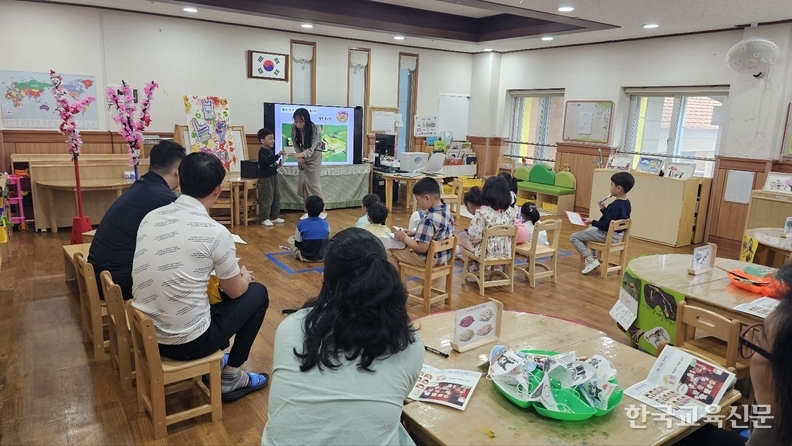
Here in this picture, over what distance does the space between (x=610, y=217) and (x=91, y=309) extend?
4198mm

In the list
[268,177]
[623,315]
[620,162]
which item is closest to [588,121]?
[620,162]

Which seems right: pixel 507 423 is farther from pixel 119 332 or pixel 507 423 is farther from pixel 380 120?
pixel 380 120

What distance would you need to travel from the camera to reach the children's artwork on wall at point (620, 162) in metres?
7.04

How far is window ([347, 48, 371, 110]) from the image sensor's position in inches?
321

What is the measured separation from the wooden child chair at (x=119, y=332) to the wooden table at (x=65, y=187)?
10.9 ft

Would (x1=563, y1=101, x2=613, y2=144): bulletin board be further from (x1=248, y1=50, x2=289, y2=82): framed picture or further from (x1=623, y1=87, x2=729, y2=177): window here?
(x1=248, y1=50, x2=289, y2=82): framed picture

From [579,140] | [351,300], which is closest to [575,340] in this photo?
[351,300]

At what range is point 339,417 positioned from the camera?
1.25 m

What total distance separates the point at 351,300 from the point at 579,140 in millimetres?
7354

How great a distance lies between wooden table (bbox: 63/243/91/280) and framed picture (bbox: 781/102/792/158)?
681 centimetres

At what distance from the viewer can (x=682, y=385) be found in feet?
5.63

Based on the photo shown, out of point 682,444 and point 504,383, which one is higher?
point 504,383

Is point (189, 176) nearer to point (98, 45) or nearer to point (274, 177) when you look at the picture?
point (274, 177)

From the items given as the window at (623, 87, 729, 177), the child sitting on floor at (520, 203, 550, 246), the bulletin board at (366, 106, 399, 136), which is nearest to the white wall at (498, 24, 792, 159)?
the window at (623, 87, 729, 177)
